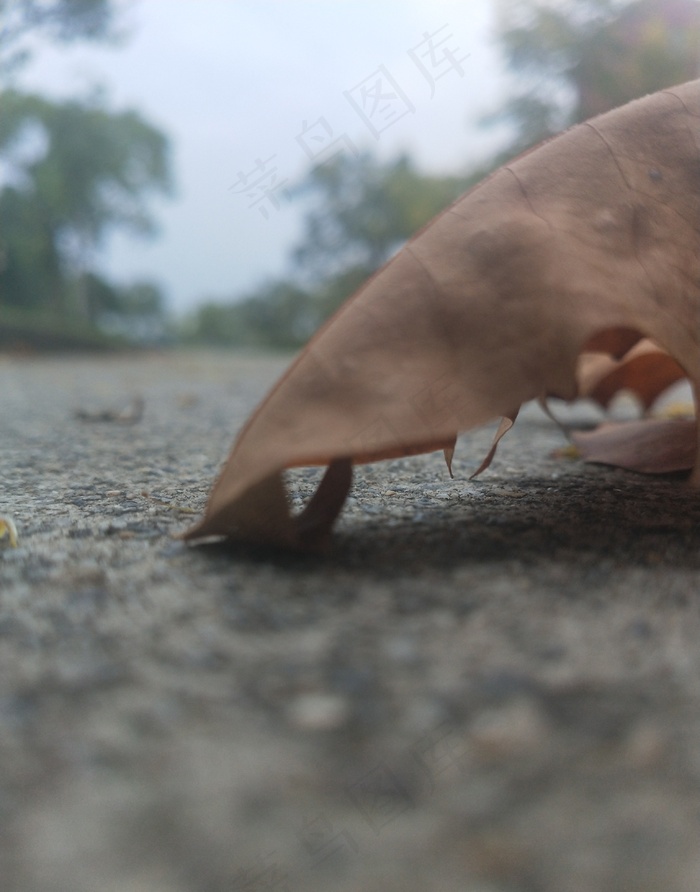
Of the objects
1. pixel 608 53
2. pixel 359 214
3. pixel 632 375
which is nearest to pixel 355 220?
pixel 359 214

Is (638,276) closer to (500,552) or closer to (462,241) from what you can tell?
(462,241)

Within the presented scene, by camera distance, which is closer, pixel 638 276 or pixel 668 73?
pixel 638 276

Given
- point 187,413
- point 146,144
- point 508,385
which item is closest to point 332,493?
point 508,385

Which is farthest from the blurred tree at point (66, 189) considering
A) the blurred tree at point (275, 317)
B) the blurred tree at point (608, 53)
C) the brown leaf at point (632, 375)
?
the brown leaf at point (632, 375)

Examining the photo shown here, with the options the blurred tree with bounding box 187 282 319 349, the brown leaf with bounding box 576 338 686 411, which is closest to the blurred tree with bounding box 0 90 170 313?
the blurred tree with bounding box 187 282 319 349

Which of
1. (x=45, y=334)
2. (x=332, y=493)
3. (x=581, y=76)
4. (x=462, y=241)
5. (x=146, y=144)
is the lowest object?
(x=332, y=493)

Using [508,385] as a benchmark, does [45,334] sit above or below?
above
